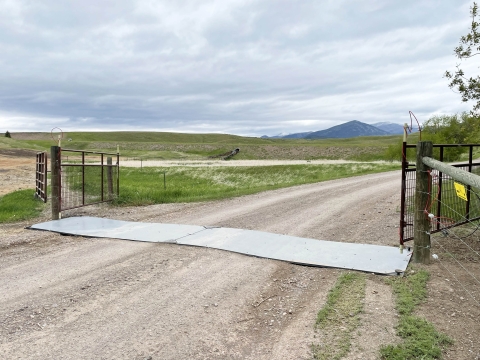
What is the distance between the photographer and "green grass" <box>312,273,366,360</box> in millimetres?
3746

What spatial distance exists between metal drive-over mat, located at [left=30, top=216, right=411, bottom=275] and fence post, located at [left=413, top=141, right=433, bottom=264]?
27cm

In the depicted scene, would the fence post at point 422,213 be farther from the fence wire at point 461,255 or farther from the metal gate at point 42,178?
the metal gate at point 42,178

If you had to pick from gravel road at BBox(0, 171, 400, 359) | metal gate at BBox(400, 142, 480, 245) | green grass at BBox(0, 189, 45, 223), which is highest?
metal gate at BBox(400, 142, 480, 245)

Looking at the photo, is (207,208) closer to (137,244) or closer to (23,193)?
(137,244)

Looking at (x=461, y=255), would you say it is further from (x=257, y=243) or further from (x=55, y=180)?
(x=55, y=180)

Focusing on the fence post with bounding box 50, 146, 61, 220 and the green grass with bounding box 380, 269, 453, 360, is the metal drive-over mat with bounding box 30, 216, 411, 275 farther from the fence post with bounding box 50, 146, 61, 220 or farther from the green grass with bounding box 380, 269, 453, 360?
the green grass with bounding box 380, 269, 453, 360

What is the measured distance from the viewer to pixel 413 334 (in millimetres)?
3959

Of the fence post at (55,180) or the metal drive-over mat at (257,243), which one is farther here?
the fence post at (55,180)

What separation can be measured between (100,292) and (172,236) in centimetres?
301

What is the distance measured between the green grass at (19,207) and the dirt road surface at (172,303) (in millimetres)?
2666

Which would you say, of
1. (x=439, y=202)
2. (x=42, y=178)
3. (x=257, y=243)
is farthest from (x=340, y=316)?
(x=42, y=178)

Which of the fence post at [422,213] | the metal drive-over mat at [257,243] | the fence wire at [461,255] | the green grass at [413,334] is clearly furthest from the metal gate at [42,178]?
the green grass at [413,334]

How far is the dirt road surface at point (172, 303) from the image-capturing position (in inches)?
151

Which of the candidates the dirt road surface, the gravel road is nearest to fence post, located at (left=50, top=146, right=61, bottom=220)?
the gravel road
